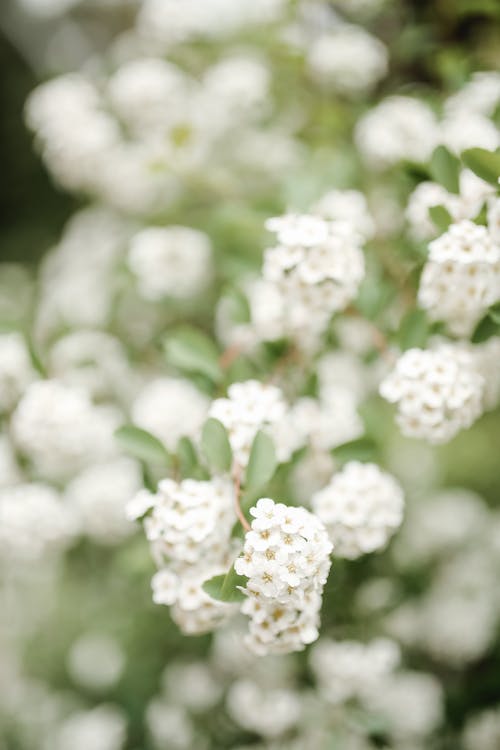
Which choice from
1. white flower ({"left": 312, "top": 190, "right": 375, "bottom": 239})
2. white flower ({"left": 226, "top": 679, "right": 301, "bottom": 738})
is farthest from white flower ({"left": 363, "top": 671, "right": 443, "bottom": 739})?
white flower ({"left": 312, "top": 190, "right": 375, "bottom": 239})

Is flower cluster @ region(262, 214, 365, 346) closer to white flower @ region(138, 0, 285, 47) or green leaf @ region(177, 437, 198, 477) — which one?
green leaf @ region(177, 437, 198, 477)

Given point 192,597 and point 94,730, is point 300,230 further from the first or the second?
point 94,730

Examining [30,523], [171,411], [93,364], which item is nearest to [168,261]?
[93,364]

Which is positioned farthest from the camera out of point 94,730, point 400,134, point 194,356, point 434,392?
point 94,730

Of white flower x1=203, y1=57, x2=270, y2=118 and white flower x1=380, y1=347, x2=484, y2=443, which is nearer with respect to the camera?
white flower x1=380, y1=347, x2=484, y2=443

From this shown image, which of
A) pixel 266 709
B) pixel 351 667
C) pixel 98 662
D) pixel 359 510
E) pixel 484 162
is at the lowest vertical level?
pixel 98 662

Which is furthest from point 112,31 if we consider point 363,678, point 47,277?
point 363,678

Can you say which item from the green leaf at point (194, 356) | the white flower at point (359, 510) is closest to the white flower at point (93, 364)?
the green leaf at point (194, 356)
